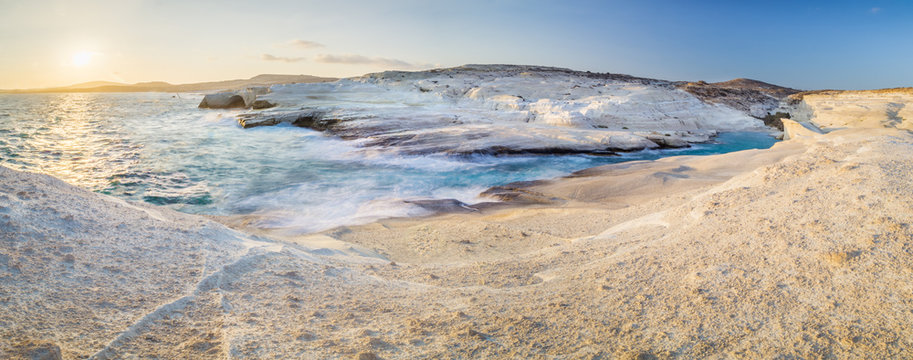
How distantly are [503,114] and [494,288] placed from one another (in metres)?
18.2

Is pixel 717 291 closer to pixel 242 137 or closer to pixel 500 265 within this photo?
pixel 500 265

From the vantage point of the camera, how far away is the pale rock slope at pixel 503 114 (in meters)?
A: 13.9

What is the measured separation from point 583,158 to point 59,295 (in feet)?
39.8

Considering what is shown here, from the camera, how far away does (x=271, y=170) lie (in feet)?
36.8

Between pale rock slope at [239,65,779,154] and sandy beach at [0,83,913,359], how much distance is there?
963 centimetres

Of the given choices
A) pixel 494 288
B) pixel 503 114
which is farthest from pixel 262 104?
pixel 494 288

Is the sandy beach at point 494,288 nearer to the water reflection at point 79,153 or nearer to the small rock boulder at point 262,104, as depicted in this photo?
the water reflection at point 79,153

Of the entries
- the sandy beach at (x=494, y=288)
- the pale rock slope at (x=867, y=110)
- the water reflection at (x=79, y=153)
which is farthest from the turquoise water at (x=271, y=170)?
the pale rock slope at (x=867, y=110)

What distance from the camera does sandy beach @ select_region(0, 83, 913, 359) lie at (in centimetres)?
182

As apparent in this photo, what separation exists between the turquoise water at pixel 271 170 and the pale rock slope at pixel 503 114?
90 cm

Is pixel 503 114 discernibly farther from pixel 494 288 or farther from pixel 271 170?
pixel 494 288

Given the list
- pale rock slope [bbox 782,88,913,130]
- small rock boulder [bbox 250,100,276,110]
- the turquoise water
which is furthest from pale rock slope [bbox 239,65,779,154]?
pale rock slope [bbox 782,88,913,130]

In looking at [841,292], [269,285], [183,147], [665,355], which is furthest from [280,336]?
[183,147]

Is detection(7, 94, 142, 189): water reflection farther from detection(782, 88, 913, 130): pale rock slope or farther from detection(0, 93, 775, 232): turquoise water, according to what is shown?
detection(782, 88, 913, 130): pale rock slope
